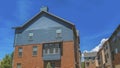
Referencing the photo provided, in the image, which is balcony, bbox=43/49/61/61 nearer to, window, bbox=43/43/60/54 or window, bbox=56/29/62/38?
window, bbox=43/43/60/54

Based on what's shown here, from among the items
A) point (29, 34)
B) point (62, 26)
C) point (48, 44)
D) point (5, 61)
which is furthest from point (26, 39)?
A: point (5, 61)

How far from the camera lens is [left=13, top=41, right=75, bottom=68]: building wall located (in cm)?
3872

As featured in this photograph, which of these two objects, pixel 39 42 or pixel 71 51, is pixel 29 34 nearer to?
pixel 39 42

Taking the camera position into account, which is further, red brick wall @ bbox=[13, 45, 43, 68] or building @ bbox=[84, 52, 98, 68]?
building @ bbox=[84, 52, 98, 68]

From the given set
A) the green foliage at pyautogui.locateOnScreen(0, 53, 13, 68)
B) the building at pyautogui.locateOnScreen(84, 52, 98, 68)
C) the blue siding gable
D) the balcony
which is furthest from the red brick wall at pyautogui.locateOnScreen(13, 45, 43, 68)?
Result: the building at pyautogui.locateOnScreen(84, 52, 98, 68)

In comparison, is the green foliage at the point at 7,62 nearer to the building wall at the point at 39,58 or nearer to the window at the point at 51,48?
the building wall at the point at 39,58

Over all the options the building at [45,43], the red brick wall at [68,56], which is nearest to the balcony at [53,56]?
the building at [45,43]

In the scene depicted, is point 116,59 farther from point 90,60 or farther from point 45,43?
point 90,60

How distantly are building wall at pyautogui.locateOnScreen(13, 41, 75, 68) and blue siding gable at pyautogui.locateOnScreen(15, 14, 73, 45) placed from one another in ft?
4.57

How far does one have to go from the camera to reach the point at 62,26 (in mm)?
42000

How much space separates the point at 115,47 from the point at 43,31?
19223 mm

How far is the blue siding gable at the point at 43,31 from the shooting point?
41.4 m

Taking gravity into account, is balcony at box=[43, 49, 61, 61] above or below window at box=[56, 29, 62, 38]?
below

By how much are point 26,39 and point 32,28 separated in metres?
2.94
